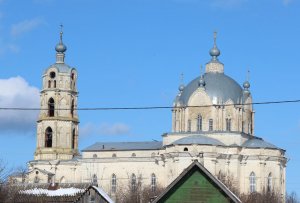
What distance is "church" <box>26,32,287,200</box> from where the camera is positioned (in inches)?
3706

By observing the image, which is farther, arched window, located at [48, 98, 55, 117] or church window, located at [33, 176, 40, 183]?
arched window, located at [48, 98, 55, 117]

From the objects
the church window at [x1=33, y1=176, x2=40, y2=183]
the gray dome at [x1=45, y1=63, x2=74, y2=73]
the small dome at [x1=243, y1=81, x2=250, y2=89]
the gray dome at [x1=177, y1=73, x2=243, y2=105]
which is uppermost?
the gray dome at [x1=45, y1=63, x2=74, y2=73]

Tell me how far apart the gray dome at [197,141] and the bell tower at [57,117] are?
15611 millimetres

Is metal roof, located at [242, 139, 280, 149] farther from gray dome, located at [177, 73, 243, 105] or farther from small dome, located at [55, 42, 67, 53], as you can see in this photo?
small dome, located at [55, 42, 67, 53]

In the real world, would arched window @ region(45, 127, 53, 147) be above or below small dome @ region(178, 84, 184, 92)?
below

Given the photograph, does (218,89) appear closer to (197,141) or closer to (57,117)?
(197,141)

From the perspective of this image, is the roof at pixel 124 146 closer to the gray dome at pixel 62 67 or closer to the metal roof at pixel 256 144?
the gray dome at pixel 62 67

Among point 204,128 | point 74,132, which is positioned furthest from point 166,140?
point 74,132

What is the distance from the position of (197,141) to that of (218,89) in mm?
7888

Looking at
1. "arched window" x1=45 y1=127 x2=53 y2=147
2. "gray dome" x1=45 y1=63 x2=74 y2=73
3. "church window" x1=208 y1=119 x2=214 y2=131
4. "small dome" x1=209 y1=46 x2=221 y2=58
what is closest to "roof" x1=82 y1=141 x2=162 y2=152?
"arched window" x1=45 y1=127 x2=53 y2=147

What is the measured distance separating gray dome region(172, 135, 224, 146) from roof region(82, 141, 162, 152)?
8.34 meters

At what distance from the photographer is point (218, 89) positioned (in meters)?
97.8

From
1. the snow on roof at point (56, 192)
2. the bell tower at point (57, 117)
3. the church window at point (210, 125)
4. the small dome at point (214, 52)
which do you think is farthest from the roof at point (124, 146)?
the snow on roof at point (56, 192)

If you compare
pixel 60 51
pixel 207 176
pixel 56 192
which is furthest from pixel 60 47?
pixel 207 176
